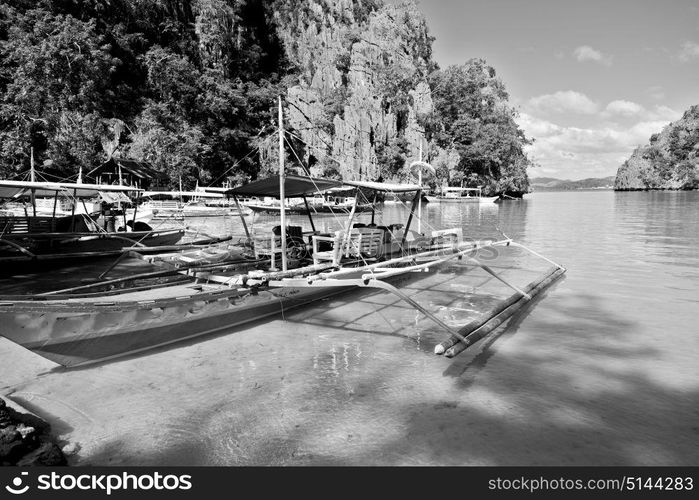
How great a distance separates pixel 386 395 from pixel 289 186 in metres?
6.67

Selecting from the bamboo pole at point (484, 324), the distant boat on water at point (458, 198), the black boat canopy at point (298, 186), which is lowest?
the bamboo pole at point (484, 324)

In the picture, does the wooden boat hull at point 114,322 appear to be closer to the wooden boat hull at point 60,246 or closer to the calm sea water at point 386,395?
the calm sea water at point 386,395

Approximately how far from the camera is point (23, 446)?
13.5 feet

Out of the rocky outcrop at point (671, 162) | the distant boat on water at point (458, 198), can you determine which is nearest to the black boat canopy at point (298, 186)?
the distant boat on water at point (458, 198)

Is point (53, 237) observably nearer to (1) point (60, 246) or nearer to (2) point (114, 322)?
(1) point (60, 246)

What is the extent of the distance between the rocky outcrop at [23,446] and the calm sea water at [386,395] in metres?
0.37

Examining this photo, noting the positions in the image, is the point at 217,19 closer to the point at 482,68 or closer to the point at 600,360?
the point at 482,68

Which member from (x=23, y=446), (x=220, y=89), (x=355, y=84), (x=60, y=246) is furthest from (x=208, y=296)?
(x=355, y=84)

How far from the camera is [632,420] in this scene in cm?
510

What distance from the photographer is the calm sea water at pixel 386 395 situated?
4.51m

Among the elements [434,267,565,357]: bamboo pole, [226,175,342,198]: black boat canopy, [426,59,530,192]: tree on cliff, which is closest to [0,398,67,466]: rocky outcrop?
[434,267,565,357]: bamboo pole

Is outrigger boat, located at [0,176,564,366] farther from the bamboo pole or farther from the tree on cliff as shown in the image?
the tree on cliff

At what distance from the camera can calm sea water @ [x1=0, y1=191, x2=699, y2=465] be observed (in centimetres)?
451

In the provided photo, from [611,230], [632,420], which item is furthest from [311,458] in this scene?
[611,230]
